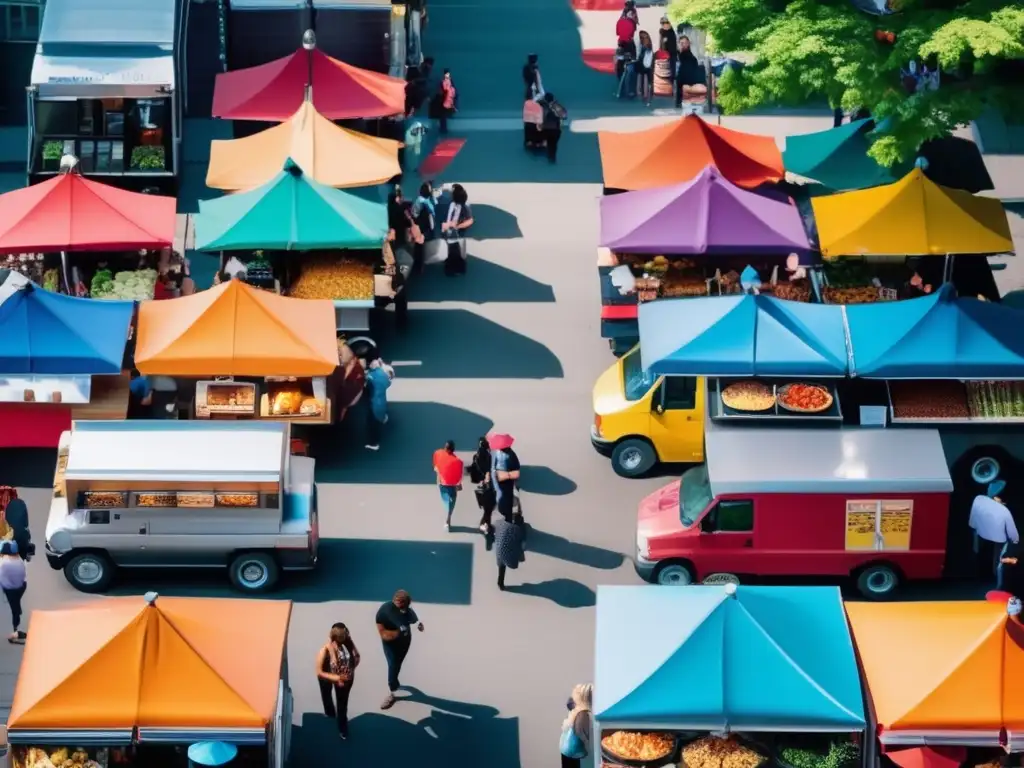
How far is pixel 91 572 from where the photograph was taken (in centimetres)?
2553

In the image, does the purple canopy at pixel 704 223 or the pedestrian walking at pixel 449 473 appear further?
the purple canopy at pixel 704 223

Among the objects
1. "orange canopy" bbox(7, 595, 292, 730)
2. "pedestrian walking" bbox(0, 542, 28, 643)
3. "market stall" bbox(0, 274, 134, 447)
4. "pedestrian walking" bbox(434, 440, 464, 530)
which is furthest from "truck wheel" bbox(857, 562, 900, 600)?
"market stall" bbox(0, 274, 134, 447)

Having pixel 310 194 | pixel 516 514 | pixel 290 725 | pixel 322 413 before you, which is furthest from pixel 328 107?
pixel 290 725

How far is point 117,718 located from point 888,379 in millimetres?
12003

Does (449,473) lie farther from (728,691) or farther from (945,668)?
(945,668)

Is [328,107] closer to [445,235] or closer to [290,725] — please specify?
[445,235]

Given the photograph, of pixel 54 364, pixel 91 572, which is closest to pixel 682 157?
pixel 54 364

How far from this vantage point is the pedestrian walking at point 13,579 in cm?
2400

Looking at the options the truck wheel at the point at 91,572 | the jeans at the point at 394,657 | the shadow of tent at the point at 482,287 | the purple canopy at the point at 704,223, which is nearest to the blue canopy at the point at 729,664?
the jeans at the point at 394,657

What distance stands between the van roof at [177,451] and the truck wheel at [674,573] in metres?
5.03

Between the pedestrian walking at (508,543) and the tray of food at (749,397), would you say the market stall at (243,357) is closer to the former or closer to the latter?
the pedestrian walking at (508,543)

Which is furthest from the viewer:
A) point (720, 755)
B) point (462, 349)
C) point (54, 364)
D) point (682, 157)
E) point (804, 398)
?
point (682, 157)

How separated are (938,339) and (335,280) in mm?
10007

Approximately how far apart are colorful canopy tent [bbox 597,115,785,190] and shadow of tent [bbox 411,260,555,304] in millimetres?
2243
